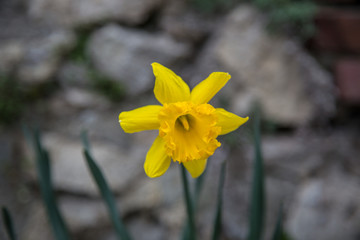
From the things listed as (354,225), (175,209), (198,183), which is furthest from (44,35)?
(354,225)

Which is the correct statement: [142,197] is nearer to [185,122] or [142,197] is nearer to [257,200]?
[257,200]

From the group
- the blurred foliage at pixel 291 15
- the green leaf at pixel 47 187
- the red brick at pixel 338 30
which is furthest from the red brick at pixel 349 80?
the green leaf at pixel 47 187

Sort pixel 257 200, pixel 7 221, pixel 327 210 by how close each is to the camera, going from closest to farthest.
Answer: pixel 7 221 → pixel 257 200 → pixel 327 210

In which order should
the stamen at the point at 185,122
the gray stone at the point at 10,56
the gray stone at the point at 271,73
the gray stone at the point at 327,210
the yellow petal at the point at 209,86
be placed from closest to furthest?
the yellow petal at the point at 209,86, the stamen at the point at 185,122, the gray stone at the point at 327,210, the gray stone at the point at 271,73, the gray stone at the point at 10,56

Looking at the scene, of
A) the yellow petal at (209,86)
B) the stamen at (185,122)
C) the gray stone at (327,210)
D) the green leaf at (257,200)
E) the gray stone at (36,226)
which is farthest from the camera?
the gray stone at (36,226)

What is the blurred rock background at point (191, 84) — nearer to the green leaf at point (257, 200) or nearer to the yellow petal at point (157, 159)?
the green leaf at point (257, 200)

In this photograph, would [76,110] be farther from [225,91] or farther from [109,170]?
[225,91]

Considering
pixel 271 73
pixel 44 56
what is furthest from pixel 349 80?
pixel 44 56
